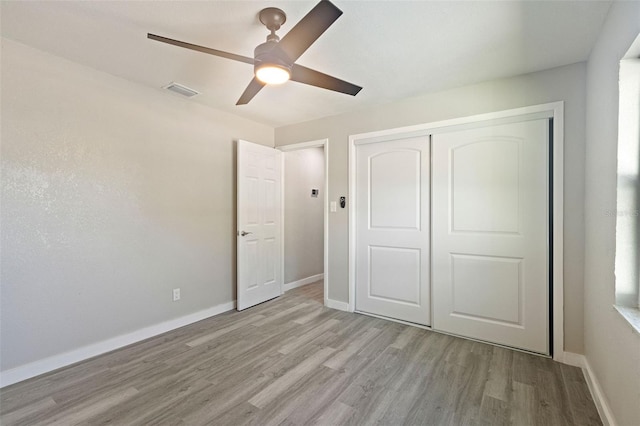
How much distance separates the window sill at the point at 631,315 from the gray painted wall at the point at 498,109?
0.89 meters

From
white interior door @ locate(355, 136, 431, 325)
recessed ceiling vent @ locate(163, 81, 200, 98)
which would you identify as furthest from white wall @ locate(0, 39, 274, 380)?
white interior door @ locate(355, 136, 431, 325)

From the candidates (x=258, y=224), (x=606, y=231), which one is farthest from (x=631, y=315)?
(x=258, y=224)

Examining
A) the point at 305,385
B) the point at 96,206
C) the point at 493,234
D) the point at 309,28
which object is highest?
the point at 309,28

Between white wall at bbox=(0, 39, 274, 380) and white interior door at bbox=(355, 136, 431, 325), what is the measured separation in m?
1.74

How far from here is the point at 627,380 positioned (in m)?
1.39

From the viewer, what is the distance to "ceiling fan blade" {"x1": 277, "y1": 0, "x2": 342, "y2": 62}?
1.40 metres

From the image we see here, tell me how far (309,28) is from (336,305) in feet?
9.74

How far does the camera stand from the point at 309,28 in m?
1.53

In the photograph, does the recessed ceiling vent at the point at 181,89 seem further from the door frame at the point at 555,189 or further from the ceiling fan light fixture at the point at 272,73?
the door frame at the point at 555,189

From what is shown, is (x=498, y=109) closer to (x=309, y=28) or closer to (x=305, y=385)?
(x=309, y=28)

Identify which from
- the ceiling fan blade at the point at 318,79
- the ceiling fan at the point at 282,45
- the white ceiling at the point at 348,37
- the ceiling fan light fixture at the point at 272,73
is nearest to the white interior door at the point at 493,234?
the white ceiling at the point at 348,37

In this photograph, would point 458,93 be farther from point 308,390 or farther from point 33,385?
point 33,385

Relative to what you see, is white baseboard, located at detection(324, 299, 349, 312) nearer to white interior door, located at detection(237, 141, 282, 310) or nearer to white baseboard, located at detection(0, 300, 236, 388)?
white interior door, located at detection(237, 141, 282, 310)

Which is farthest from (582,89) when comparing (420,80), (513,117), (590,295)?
(590,295)
